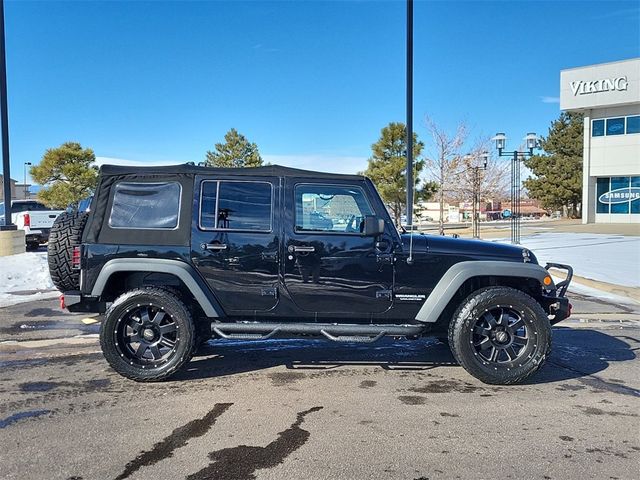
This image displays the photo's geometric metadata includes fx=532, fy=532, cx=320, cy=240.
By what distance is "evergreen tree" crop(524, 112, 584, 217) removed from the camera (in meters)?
45.1

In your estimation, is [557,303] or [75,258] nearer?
[75,258]

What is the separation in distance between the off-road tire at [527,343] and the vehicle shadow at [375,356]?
274 millimetres

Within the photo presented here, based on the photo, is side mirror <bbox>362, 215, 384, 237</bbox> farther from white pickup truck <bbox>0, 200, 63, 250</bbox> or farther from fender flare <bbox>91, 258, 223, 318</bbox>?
white pickup truck <bbox>0, 200, 63, 250</bbox>

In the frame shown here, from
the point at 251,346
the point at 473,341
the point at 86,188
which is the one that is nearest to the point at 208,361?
the point at 251,346

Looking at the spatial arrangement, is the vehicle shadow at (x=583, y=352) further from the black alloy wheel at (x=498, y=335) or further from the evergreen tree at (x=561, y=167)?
the evergreen tree at (x=561, y=167)

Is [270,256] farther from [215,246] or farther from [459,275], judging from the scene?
[459,275]

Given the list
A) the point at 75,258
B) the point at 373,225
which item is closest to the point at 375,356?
the point at 373,225

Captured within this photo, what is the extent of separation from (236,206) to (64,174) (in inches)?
899

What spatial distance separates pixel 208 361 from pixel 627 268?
1134 centimetres

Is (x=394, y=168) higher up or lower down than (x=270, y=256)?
higher up

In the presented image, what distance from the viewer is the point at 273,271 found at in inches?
190

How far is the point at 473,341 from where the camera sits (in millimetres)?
4871

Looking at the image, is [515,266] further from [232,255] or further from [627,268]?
[627,268]

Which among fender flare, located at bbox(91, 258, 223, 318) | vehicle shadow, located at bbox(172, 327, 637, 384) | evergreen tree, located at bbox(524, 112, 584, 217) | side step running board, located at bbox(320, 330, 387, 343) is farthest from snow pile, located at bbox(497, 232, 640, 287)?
evergreen tree, located at bbox(524, 112, 584, 217)
